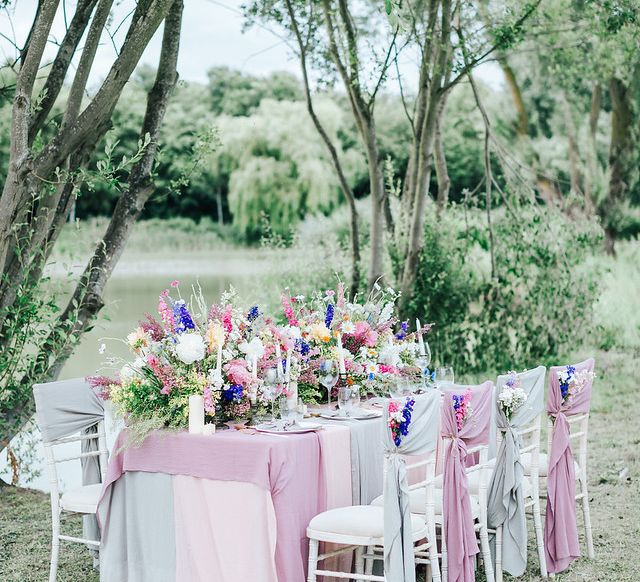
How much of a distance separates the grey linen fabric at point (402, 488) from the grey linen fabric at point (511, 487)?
766mm

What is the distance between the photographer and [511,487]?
4.55m

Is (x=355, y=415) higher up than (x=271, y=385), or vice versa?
(x=271, y=385)

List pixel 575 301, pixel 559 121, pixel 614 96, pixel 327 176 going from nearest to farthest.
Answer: pixel 575 301
pixel 614 96
pixel 559 121
pixel 327 176

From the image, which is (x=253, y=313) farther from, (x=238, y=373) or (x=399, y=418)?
(x=399, y=418)

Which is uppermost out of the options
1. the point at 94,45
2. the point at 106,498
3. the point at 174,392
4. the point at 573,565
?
the point at 94,45

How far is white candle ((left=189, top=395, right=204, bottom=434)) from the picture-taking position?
13.7 ft

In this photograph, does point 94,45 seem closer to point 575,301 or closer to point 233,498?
point 233,498

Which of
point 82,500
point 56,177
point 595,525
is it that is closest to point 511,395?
point 595,525

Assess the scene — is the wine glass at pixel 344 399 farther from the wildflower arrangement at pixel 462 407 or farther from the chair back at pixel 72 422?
the chair back at pixel 72 422

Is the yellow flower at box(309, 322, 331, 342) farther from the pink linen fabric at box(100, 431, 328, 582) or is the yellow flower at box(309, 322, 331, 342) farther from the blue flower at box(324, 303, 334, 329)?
the pink linen fabric at box(100, 431, 328, 582)

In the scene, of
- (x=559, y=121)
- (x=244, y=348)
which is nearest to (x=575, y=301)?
(x=244, y=348)

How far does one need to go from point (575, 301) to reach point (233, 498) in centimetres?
745

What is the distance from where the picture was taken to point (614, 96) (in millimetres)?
17047

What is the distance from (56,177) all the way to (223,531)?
275 centimetres
